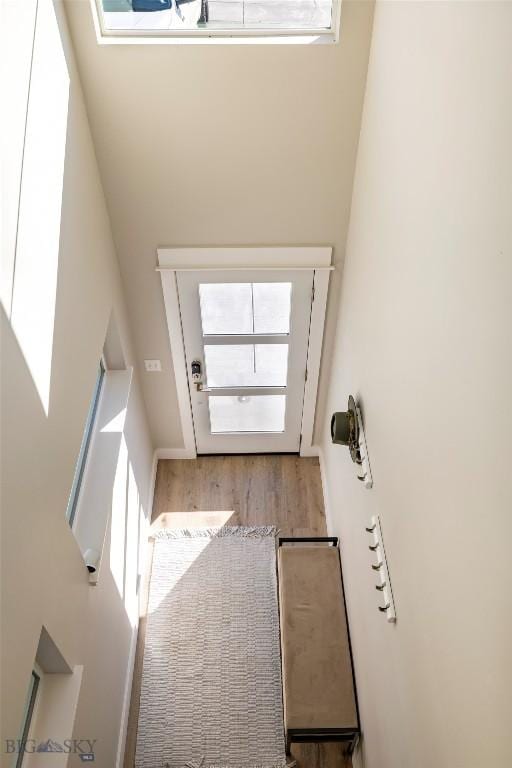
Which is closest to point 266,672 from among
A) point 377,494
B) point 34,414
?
point 377,494

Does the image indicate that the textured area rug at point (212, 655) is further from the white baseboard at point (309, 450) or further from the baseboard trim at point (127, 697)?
the white baseboard at point (309, 450)

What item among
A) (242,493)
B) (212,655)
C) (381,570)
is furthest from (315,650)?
(242,493)

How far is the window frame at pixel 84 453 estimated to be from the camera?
2705mm

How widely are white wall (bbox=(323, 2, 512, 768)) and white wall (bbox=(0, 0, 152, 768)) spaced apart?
1167 millimetres

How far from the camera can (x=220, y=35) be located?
2.55 meters

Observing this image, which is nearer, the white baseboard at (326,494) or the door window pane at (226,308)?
the door window pane at (226,308)

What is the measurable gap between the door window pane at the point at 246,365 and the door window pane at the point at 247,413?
5.9 inches

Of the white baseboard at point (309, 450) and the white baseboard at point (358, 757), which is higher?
the white baseboard at point (309, 450)

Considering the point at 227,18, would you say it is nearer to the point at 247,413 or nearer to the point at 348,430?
the point at 348,430

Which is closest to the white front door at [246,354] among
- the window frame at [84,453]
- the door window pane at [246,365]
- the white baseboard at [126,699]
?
the door window pane at [246,365]

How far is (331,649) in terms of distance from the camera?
308 cm

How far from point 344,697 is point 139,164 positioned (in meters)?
2.68

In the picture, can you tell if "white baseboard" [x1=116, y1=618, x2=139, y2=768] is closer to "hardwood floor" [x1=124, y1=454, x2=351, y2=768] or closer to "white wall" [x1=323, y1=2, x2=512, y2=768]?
"hardwood floor" [x1=124, y1=454, x2=351, y2=768]

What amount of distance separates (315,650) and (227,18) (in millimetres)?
2906
